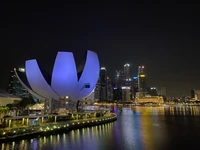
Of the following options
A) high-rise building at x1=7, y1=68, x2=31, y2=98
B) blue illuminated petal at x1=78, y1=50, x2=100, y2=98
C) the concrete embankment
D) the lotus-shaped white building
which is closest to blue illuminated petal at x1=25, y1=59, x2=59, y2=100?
the lotus-shaped white building

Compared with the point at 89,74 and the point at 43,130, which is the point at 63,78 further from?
the point at 43,130

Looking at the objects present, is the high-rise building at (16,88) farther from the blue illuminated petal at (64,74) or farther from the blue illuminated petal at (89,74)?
the blue illuminated petal at (64,74)

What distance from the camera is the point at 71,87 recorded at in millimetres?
21047

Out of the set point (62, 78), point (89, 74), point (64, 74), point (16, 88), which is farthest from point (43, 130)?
point (16, 88)

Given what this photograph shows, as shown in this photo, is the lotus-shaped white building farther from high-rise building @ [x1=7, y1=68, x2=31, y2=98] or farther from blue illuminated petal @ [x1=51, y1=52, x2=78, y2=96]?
high-rise building @ [x1=7, y1=68, x2=31, y2=98]

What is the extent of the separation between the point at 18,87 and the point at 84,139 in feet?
234

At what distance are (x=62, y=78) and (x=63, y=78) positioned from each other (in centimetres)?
10

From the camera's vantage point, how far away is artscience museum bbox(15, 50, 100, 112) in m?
20.0

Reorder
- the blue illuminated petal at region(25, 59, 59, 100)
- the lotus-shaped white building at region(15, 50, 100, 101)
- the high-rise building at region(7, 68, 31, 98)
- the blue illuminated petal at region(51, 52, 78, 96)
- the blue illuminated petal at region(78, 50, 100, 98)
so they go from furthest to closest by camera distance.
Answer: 1. the high-rise building at region(7, 68, 31, 98)
2. the blue illuminated petal at region(78, 50, 100, 98)
3. the blue illuminated petal at region(25, 59, 59, 100)
4. the lotus-shaped white building at region(15, 50, 100, 101)
5. the blue illuminated petal at region(51, 52, 78, 96)

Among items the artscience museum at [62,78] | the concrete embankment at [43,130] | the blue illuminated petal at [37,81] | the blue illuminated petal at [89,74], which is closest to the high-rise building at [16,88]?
the blue illuminated petal at [37,81]

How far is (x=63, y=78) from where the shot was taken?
66.5 ft

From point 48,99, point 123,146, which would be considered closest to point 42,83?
point 48,99

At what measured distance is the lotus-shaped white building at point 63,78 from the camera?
65.6ft

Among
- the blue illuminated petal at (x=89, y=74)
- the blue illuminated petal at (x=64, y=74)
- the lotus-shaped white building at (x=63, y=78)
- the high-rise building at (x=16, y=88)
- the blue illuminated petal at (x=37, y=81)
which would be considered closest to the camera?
the blue illuminated petal at (x=64, y=74)
